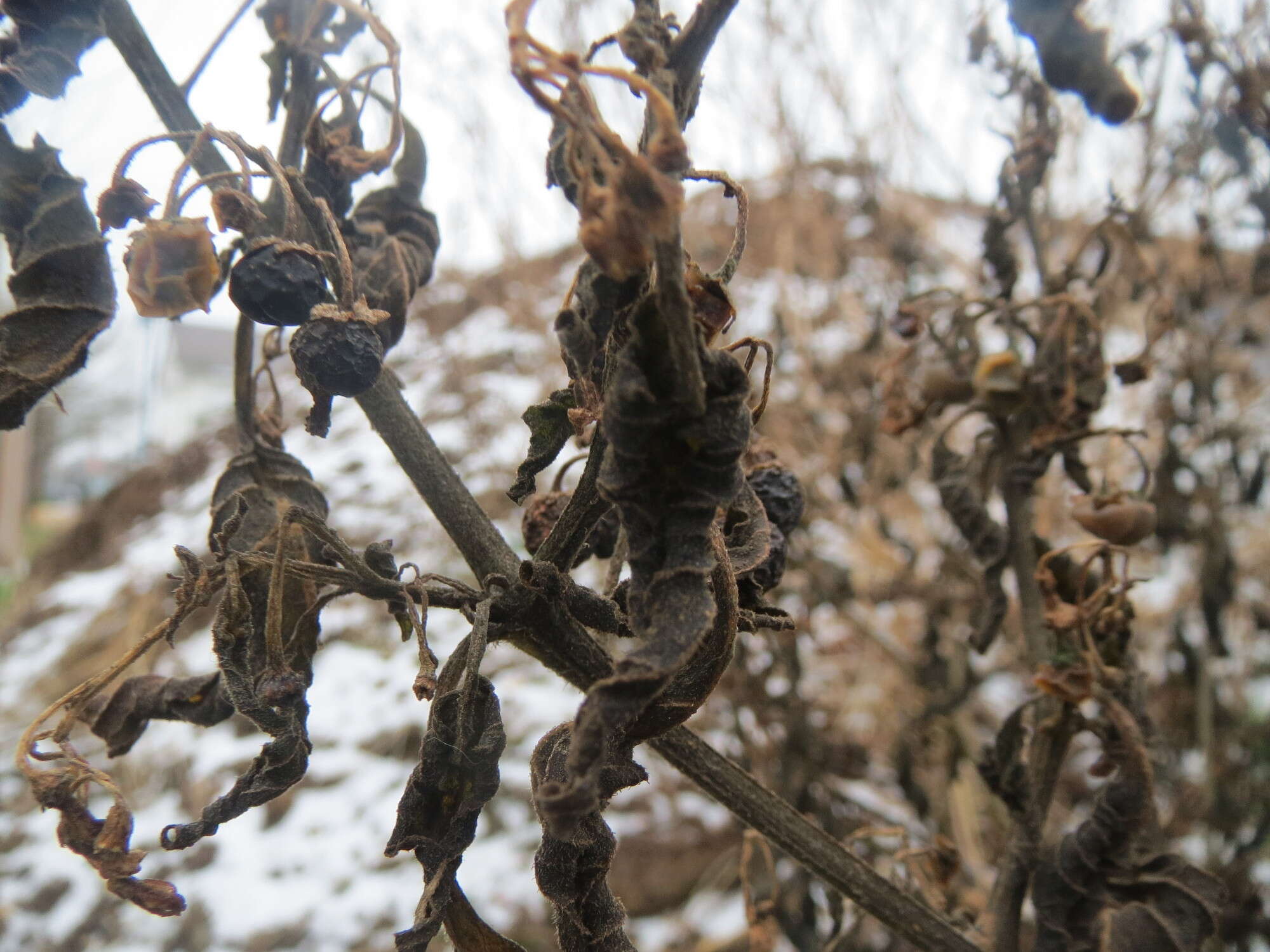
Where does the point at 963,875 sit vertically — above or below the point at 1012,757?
above

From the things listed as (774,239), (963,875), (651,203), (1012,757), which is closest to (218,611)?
(651,203)

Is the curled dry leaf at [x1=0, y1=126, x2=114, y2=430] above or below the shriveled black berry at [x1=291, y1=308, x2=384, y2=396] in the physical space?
above

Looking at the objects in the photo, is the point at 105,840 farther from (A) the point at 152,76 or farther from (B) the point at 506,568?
(A) the point at 152,76

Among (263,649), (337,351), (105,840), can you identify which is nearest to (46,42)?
(337,351)

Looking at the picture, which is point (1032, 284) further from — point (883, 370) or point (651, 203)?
point (651, 203)

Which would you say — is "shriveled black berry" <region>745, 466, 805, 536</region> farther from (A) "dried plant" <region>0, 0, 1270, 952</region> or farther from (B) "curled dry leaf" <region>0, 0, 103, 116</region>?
(B) "curled dry leaf" <region>0, 0, 103, 116</region>

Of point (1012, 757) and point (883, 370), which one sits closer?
point (1012, 757)

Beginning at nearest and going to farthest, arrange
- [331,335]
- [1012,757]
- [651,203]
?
[651,203] → [331,335] → [1012,757]

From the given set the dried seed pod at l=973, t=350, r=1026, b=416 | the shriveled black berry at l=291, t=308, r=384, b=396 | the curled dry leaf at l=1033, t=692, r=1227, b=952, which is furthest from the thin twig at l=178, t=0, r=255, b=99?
the curled dry leaf at l=1033, t=692, r=1227, b=952

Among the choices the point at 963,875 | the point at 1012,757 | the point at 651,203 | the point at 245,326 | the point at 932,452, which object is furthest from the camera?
the point at 963,875
